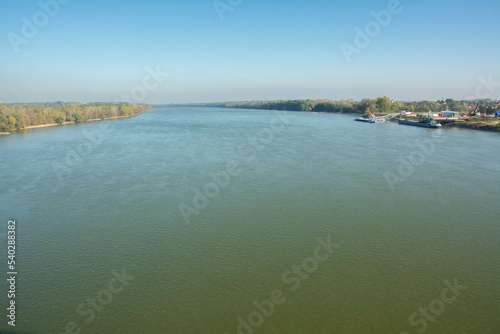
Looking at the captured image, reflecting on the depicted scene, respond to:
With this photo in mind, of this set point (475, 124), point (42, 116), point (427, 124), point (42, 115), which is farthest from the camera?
point (42, 115)

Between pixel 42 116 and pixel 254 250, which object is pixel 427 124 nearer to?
pixel 254 250

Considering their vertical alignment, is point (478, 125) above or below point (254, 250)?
above

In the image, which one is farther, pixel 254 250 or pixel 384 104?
pixel 384 104

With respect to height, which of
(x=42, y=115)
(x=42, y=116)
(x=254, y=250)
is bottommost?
(x=42, y=116)

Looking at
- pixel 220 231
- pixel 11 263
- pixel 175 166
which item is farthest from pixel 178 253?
pixel 175 166

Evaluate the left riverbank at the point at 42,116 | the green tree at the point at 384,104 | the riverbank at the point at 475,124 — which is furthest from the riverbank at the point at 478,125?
the left riverbank at the point at 42,116

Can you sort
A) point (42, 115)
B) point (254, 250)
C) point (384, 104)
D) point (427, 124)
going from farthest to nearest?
1. point (384, 104)
2. point (42, 115)
3. point (427, 124)
4. point (254, 250)

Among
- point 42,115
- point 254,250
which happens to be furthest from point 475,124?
point 42,115

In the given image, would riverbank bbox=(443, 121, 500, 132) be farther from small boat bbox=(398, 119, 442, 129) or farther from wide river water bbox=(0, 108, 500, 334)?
wide river water bbox=(0, 108, 500, 334)

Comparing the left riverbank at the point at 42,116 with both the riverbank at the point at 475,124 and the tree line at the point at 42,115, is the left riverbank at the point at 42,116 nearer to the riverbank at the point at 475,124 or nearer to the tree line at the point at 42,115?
the tree line at the point at 42,115
